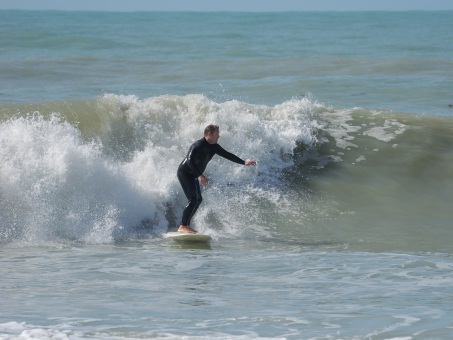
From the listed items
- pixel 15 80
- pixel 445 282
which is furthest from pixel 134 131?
pixel 15 80

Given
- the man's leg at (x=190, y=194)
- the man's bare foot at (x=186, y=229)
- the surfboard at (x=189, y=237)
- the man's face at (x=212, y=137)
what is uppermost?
the man's face at (x=212, y=137)

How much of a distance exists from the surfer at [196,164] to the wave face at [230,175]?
0.52 m

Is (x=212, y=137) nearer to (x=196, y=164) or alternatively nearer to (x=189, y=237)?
(x=196, y=164)

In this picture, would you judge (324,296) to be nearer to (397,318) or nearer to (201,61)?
(397,318)

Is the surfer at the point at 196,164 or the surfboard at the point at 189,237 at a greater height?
the surfer at the point at 196,164

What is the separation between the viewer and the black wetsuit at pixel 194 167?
1051cm

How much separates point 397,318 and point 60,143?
6296 mm

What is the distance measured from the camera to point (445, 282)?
797 cm

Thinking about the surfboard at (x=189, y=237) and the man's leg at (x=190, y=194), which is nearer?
the surfboard at (x=189, y=237)

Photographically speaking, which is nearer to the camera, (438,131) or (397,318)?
(397,318)

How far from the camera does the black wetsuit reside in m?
10.5

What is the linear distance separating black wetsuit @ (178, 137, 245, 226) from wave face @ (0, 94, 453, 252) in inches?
21.0

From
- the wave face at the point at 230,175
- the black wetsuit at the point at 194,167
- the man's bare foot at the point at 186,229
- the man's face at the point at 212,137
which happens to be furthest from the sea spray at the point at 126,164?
the man's face at the point at 212,137

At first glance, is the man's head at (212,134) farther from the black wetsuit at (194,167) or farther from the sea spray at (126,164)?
the sea spray at (126,164)
